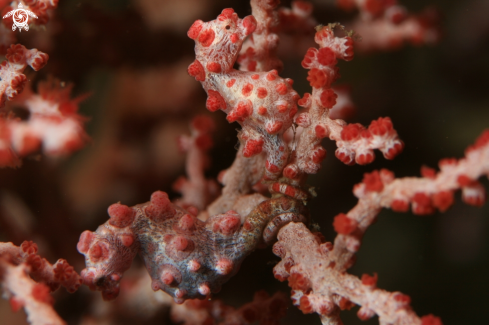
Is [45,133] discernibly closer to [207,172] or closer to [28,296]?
[28,296]

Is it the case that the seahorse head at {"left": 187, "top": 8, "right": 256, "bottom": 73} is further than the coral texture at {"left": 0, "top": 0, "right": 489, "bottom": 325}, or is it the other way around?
the seahorse head at {"left": 187, "top": 8, "right": 256, "bottom": 73}

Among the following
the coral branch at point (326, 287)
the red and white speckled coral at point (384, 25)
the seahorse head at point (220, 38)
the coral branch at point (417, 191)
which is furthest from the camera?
the red and white speckled coral at point (384, 25)

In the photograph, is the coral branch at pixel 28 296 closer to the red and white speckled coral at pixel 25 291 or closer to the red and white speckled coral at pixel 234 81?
the red and white speckled coral at pixel 25 291

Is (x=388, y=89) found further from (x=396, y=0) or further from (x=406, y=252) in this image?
(x=406, y=252)

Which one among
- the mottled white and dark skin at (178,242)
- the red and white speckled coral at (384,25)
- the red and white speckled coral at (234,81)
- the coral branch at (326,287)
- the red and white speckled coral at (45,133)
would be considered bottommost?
the coral branch at (326,287)

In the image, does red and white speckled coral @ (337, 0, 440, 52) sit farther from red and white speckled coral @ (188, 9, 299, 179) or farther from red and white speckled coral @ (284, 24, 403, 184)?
red and white speckled coral @ (188, 9, 299, 179)
